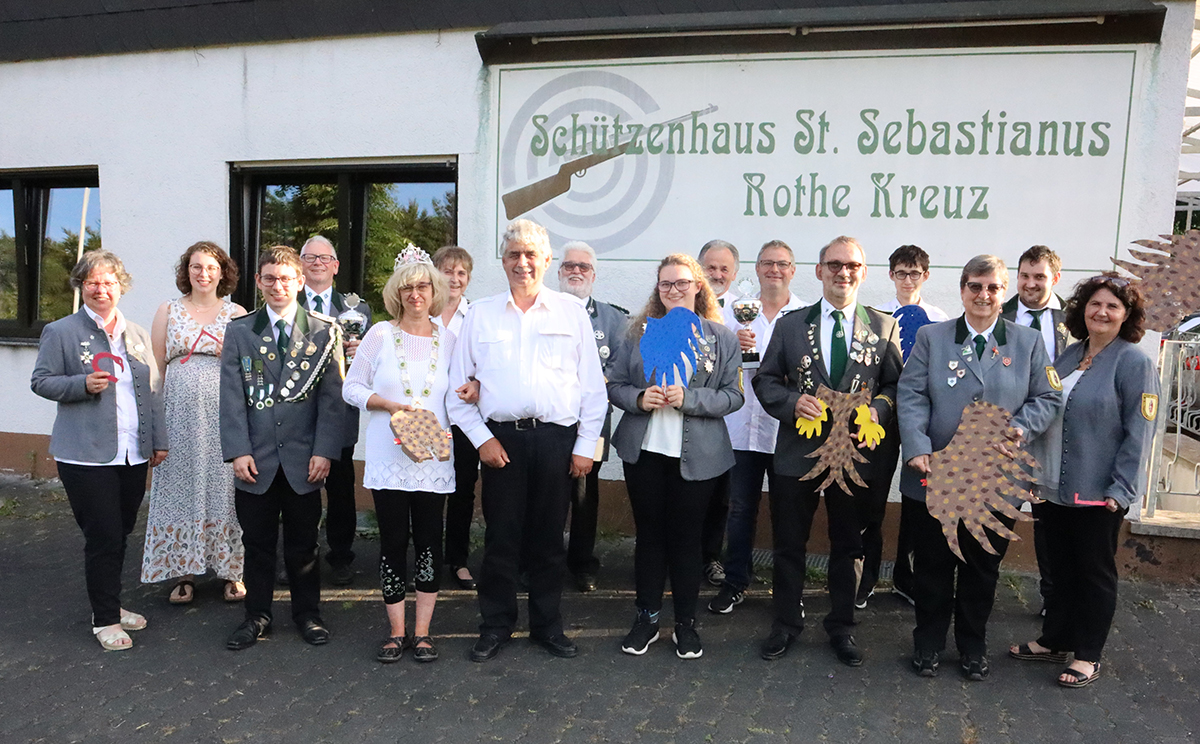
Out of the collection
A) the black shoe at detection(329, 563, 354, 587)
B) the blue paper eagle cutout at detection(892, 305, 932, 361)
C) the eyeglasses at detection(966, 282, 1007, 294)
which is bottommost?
the black shoe at detection(329, 563, 354, 587)

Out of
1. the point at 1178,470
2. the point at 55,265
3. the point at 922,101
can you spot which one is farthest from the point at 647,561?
the point at 55,265

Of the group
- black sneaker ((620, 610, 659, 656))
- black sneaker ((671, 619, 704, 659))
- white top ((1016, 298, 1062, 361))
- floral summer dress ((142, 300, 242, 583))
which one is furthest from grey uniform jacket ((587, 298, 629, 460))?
white top ((1016, 298, 1062, 361))

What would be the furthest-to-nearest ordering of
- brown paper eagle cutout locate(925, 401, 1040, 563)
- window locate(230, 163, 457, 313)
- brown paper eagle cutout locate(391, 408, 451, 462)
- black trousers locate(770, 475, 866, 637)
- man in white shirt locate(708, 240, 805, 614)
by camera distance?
1. window locate(230, 163, 457, 313)
2. man in white shirt locate(708, 240, 805, 614)
3. black trousers locate(770, 475, 866, 637)
4. brown paper eagle cutout locate(391, 408, 451, 462)
5. brown paper eagle cutout locate(925, 401, 1040, 563)

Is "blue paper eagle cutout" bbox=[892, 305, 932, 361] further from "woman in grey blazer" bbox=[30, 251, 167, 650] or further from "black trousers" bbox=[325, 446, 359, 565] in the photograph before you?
"woman in grey blazer" bbox=[30, 251, 167, 650]

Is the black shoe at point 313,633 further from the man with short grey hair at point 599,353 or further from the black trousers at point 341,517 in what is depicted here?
the man with short grey hair at point 599,353

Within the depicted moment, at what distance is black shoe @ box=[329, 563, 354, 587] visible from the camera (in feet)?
16.1

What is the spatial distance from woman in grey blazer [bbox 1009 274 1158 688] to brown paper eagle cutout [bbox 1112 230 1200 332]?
22 centimetres

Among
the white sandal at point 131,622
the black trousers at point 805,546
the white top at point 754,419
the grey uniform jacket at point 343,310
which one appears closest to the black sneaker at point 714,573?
the white top at point 754,419

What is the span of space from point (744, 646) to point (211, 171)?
5.75 metres

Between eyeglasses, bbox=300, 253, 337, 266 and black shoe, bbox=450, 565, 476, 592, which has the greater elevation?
eyeglasses, bbox=300, 253, 337, 266

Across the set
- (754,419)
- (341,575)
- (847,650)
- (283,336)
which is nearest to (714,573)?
(754,419)

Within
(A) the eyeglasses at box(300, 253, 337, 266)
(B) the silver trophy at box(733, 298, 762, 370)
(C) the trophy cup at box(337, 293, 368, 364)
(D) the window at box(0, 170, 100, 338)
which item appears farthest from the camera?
(D) the window at box(0, 170, 100, 338)

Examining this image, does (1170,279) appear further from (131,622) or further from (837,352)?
(131,622)

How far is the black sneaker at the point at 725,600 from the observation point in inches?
177
